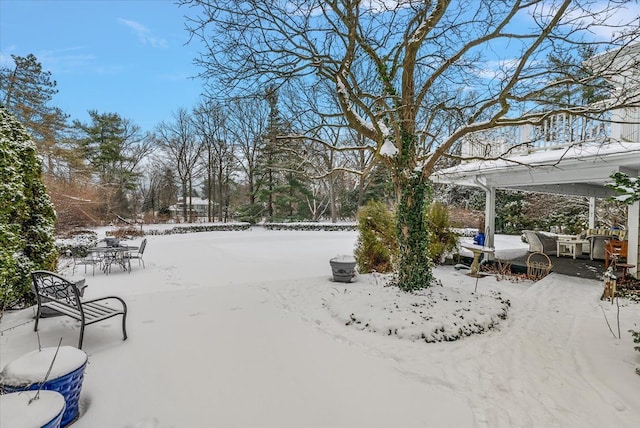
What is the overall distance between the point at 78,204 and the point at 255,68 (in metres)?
11.6

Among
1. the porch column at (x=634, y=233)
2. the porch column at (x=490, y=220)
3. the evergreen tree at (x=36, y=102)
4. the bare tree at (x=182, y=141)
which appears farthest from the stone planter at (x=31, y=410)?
the bare tree at (x=182, y=141)

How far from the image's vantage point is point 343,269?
6.37 m

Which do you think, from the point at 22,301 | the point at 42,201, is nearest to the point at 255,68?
the point at 42,201

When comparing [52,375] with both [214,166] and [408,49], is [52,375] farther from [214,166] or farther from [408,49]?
[214,166]

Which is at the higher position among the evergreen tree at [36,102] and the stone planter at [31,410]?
the evergreen tree at [36,102]

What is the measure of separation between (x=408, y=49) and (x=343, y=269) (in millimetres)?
4113

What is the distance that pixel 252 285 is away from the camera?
617cm

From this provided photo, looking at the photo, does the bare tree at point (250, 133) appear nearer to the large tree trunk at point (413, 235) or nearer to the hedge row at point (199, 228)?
the hedge row at point (199, 228)

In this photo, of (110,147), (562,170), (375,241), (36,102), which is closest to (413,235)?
(375,241)

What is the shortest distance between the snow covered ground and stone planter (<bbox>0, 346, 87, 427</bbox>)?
0.16 meters


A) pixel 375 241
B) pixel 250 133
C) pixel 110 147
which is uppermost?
pixel 250 133

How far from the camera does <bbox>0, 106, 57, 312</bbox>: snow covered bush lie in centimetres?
364

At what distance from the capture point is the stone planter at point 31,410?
5.25ft

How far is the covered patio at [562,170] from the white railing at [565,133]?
0.23 meters
